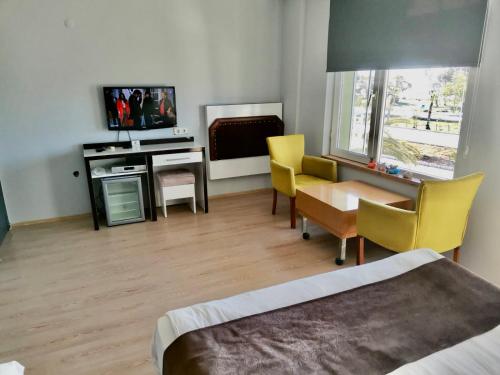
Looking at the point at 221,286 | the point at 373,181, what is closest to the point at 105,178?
the point at 221,286

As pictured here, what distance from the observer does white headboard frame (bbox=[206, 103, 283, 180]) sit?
4.43 metres

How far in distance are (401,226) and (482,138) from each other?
0.93 m

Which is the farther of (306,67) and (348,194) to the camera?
(306,67)

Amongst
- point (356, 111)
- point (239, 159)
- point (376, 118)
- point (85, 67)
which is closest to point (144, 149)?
point (85, 67)

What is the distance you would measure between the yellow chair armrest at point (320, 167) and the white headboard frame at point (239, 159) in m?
0.81

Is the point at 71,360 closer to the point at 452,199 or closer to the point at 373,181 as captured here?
the point at 452,199

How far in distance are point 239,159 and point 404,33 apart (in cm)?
240

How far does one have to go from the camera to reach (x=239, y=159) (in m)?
4.69

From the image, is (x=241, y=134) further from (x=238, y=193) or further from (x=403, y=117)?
(x=403, y=117)

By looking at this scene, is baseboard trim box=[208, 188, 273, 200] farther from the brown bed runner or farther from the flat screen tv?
the brown bed runner

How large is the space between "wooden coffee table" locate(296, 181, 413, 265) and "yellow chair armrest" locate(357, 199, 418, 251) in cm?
22

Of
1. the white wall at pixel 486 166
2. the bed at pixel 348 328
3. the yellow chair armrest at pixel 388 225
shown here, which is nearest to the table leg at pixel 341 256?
the yellow chair armrest at pixel 388 225

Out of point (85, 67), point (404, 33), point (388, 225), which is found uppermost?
point (404, 33)

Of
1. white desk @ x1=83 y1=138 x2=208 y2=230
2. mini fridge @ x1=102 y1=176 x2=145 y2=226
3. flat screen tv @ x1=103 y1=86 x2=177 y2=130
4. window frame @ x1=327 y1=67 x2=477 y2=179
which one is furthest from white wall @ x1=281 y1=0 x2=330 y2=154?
mini fridge @ x1=102 y1=176 x2=145 y2=226
